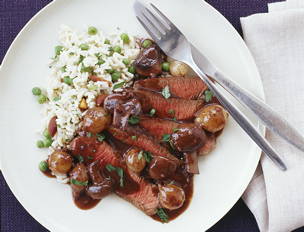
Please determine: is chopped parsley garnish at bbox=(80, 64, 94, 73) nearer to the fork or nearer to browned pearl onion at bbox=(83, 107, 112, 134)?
browned pearl onion at bbox=(83, 107, 112, 134)

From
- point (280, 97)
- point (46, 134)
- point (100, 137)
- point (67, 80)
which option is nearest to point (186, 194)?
point (100, 137)

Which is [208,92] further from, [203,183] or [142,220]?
[142,220]

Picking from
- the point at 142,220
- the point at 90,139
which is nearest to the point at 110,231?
the point at 142,220

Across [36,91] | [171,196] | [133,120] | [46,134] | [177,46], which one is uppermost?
[36,91]

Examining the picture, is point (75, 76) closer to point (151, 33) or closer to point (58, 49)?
point (58, 49)

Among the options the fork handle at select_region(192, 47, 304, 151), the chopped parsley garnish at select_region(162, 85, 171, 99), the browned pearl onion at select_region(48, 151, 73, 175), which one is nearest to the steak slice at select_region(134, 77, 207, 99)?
the chopped parsley garnish at select_region(162, 85, 171, 99)
